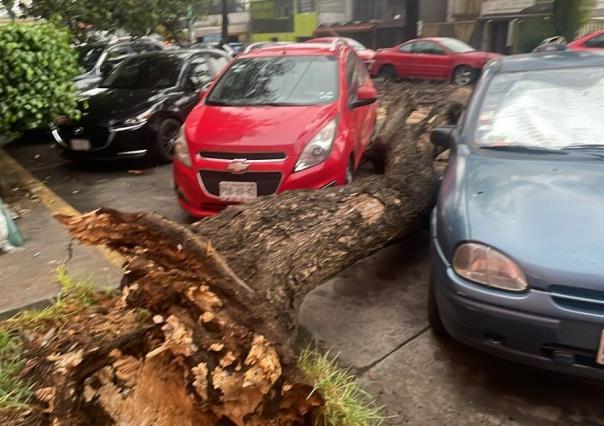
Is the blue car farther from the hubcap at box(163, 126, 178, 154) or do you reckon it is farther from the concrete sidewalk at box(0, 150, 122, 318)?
the hubcap at box(163, 126, 178, 154)

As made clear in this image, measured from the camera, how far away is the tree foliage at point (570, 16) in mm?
18000

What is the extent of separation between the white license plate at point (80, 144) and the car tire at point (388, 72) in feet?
38.3

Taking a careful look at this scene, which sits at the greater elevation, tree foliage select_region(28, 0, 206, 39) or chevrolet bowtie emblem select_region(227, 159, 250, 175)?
tree foliage select_region(28, 0, 206, 39)

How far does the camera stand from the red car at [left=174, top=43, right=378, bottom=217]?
4629 mm

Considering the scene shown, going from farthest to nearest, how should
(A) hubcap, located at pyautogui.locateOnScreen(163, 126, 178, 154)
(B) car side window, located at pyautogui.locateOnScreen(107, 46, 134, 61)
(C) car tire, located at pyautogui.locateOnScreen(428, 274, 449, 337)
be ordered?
1. (B) car side window, located at pyautogui.locateOnScreen(107, 46, 134, 61)
2. (A) hubcap, located at pyautogui.locateOnScreen(163, 126, 178, 154)
3. (C) car tire, located at pyautogui.locateOnScreen(428, 274, 449, 337)

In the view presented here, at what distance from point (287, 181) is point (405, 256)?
117cm

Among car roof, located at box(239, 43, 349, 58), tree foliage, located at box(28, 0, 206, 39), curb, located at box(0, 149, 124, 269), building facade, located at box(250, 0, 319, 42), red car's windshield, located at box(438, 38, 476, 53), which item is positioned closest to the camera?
curb, located at box(0, 149, 124, 269)

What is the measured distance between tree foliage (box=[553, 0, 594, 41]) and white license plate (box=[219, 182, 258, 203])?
17.6 m

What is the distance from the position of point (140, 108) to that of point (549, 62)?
16.1 ft

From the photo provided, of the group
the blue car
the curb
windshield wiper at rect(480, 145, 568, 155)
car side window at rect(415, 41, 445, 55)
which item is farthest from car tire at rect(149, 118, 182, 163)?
car side window at rect(415, 41, 445, 55)

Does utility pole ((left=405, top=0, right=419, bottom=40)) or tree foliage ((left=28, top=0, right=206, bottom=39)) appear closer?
tree foliage ((left=28, top=0, right=206, bottom=39))

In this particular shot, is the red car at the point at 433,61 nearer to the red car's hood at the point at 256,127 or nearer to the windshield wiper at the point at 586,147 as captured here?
the red car's hood at the point at 256,127

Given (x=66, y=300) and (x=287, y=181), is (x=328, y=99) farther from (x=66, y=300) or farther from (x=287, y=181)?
(x=66, y=300)

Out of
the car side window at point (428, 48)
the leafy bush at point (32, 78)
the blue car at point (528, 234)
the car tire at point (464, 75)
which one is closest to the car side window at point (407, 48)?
the car side window at point (428, 48)
